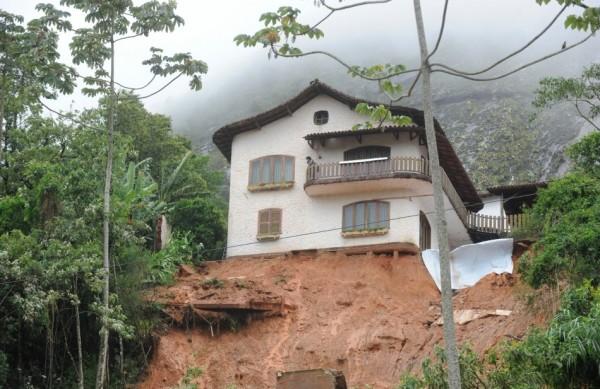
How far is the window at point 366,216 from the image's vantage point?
1375 inches

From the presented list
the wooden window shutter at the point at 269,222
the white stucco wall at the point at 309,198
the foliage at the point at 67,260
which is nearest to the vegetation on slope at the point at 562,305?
the white stucco wall at the point at 309,198

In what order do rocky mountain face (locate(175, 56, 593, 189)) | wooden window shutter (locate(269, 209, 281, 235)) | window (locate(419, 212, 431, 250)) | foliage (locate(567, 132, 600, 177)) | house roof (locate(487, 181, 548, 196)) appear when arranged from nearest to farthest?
foliage (locate(567, 132, 600, 177)), window (locate(419, 212, 431, 250)), wooden window shutter (locate(269, 209, 281, 235)), house roof (locate(487, 181, 548, 196)), rocky mountain face (locate(175, 56, 593, 189))

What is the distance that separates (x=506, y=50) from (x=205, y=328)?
220 feet

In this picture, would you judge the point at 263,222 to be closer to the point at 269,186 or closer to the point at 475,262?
the point at 269,186

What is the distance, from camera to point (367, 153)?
120 feet

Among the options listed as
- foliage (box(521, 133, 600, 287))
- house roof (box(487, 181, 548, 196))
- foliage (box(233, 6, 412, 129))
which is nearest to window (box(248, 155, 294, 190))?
house roof (box(487, 181, 548, 196))

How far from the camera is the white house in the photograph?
115 feet

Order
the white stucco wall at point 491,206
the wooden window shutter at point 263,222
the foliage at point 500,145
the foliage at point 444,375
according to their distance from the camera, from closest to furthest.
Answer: the foliage at point 444,375 < the wooden window shutter at point 263,222 < the white stucco wall at point 491,206 < the foliage at point 500,145

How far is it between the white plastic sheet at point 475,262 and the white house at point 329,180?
1360 mm

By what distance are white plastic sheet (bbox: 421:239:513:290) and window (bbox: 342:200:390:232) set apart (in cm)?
207

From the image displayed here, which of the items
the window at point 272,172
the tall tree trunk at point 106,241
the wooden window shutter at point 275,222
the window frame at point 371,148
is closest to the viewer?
the tall tree trunk at point 106,241

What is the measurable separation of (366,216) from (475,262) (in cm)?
435

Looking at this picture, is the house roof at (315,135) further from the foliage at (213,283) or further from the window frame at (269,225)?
the foliage at (213,283)

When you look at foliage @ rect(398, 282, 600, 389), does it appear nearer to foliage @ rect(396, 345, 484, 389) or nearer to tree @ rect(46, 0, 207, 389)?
foliage @ rect(396, 345, 484, 389)
